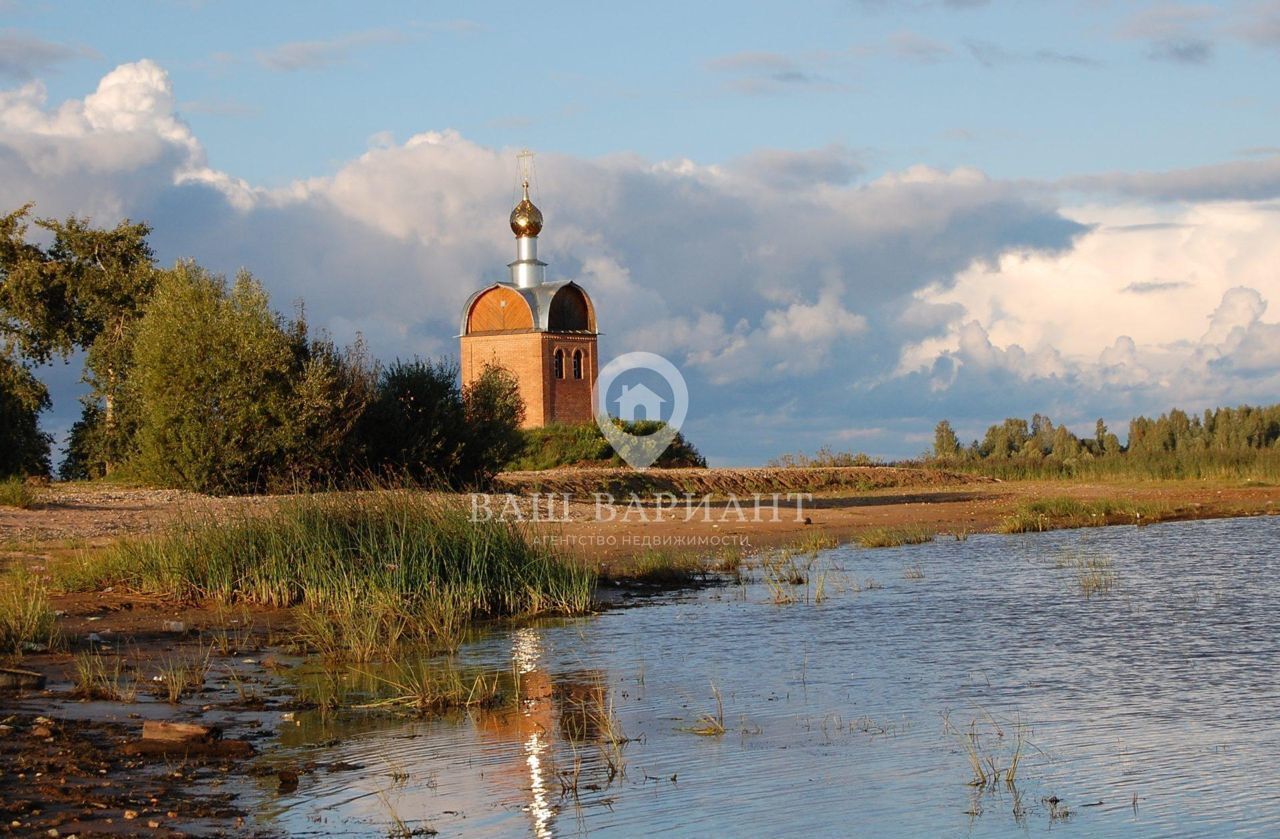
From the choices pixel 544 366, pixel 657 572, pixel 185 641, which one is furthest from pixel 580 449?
pixel 185 641

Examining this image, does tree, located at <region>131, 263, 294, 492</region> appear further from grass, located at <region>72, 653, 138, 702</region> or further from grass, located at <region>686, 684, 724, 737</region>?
grass, located at <region>686, 684, 724, 737</region>

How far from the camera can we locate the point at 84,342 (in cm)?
4041

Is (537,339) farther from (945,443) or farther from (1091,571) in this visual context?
(1091,571)

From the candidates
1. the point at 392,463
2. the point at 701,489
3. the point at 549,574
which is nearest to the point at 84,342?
the point at 392,463

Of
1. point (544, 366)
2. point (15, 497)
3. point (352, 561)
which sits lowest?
point (352, 561)

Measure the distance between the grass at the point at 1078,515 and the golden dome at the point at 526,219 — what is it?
3792cm

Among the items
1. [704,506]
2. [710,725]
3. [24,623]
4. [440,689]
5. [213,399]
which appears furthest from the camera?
[704,506]

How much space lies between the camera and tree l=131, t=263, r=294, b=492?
27.9 m

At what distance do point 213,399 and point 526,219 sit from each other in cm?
3847

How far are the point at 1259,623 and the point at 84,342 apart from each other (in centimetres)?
3491

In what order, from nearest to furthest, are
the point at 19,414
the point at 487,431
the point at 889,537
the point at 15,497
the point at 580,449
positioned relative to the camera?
1. the point at 15,497
2. the point at 889,537
3. the point at 487,431
4. the point at 19,414
5. the point at 580,449

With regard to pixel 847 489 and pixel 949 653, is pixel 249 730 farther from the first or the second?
pixel 847 489

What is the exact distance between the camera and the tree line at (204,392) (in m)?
28.0

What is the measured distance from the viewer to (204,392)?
28.1 m
